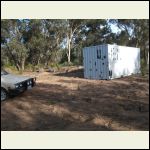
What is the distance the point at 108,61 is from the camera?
19.2 m

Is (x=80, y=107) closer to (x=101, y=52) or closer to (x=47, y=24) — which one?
(x=101, y=52)

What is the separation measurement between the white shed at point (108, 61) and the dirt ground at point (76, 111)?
600 centimetres

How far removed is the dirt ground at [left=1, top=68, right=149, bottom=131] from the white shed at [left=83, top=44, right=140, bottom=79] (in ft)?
19.7

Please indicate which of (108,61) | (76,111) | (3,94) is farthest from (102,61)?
(76,111)

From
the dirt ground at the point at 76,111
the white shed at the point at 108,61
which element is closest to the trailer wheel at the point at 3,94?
the dirt ground at the point at 76,111

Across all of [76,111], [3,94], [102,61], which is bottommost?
[76,111]

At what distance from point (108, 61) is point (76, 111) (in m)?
10.1

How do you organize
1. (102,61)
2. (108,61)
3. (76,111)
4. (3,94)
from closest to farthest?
1. (76,111)
2. (3,94)
3. (108,61)
4. (102,61)

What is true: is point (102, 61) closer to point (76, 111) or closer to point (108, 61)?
point (108, 61)

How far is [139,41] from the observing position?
38.3m

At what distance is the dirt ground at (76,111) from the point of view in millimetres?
7840

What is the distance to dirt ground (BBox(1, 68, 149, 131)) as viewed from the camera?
7840 mm

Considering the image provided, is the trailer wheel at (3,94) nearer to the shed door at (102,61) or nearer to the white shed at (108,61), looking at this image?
the white shed at (108,61)

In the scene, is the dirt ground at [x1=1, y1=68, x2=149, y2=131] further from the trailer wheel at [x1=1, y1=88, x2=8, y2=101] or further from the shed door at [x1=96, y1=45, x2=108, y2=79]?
the shed door at [x1=96, y1=45, x2=108, y2=79]
